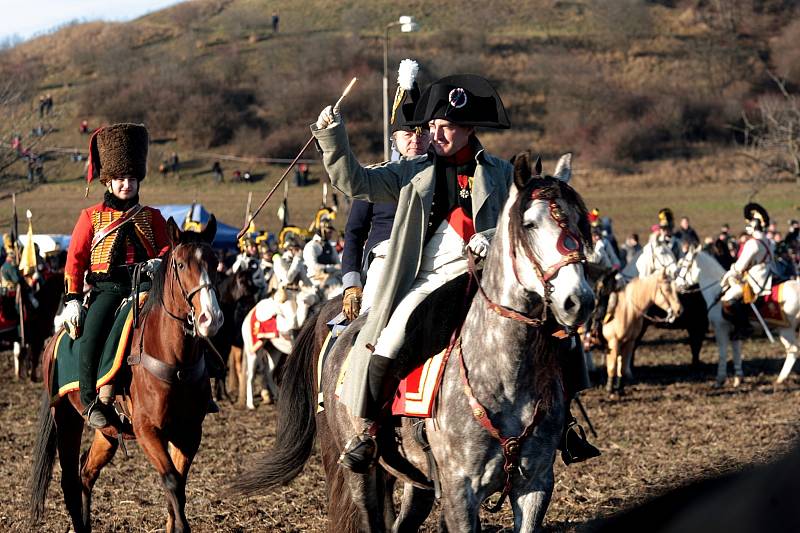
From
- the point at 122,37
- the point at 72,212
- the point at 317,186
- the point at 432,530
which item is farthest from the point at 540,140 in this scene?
the point at 432,530

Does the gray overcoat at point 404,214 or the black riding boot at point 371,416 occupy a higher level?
the gray overcoat at point 404,214

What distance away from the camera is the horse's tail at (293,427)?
21.4 feet

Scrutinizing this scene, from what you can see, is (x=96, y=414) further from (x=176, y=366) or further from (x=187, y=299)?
(x=187, y=299)

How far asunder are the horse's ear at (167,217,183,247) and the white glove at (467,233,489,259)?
2.44m

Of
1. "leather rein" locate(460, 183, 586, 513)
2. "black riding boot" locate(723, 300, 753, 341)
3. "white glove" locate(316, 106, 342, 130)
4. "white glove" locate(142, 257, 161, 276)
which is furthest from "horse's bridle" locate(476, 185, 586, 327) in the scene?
"black riding boot" locate(723, 300, 753, 341)

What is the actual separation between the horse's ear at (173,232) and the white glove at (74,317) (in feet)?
2.81

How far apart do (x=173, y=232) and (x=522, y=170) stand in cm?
300

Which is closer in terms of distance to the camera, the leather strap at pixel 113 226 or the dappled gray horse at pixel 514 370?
the dappled gray horse at pixel 514 370

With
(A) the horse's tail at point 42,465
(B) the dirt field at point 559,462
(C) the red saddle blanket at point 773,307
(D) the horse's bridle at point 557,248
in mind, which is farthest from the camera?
(C) the red saddle blanket at point 773,307

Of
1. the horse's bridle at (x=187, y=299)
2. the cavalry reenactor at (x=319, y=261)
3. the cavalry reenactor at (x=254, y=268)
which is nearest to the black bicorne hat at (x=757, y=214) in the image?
the cavalry reenactor at (x=319, y=261)

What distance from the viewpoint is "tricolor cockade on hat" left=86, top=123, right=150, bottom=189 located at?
7.21 m

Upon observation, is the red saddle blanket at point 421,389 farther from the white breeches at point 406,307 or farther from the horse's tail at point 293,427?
the horse's tail at point 293,427

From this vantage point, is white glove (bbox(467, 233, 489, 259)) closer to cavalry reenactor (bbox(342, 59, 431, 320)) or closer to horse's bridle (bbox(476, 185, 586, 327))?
horse's bridle (bbox(476, 185, 586, 327))

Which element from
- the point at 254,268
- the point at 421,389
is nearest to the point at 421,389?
the point at 421,389
